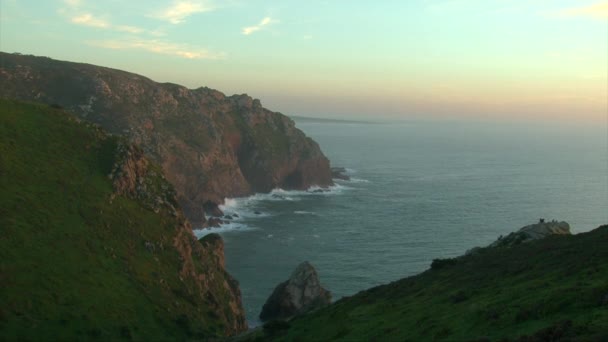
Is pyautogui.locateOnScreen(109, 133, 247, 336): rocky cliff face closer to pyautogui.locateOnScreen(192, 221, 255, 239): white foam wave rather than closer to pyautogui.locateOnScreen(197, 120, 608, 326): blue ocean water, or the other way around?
pyautogui.locateOnScreen(197, 120, 608, 326): blue ocean water

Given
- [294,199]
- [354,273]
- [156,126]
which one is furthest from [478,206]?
[156,126]

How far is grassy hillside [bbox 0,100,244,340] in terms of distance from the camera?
4888cm

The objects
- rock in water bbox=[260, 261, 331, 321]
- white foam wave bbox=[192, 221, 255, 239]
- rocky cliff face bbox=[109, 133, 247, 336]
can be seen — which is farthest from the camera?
white foam wave bbox=[192, 221, 255, 239]

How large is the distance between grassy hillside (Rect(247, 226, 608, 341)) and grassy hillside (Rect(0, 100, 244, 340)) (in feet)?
54.8

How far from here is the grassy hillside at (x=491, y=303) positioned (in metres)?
→ 24.5

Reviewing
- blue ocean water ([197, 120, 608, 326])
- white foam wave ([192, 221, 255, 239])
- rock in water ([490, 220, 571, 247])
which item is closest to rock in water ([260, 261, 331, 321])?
blue ocean water ([197, 120, 608, 326])

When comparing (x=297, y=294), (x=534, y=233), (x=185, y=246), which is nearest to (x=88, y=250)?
(x=185, y=246)

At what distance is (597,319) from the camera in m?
21.9

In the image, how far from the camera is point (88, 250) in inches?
2349

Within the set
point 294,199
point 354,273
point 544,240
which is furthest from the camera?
point 294,199

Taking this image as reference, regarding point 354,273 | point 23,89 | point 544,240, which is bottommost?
point 354,273

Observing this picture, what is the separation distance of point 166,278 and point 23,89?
10412 centimetres

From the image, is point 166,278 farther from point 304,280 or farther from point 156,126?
point 156,126

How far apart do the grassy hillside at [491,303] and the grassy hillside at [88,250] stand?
1669cm
